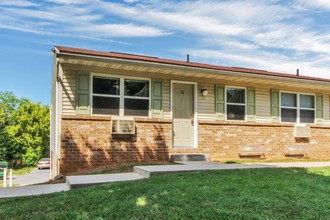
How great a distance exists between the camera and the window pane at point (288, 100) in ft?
36.3

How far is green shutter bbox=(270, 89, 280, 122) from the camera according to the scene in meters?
10.7

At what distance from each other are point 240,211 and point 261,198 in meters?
0.64

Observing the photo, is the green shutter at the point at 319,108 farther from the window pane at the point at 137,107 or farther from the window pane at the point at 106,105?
the window pane at the point at 106,105

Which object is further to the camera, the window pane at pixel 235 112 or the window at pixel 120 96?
the window pane at pixel 235 112

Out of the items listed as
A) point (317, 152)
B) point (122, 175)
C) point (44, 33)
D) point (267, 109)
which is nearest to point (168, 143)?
point (122, 175)

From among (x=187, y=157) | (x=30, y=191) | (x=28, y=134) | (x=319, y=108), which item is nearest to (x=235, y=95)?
(x=187, y=157)

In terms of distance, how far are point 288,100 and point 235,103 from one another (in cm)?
232

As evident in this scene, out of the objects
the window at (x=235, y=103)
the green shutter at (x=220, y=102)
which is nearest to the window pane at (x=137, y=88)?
the green shutter at (x=220, y=102)

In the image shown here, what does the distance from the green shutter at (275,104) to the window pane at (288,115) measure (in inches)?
11.9

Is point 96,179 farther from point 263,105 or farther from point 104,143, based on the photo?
point 263,105

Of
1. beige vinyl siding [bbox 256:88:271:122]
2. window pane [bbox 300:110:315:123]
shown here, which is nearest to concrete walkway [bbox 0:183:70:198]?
beige vinyl siding [bbox 256:88:271:122]

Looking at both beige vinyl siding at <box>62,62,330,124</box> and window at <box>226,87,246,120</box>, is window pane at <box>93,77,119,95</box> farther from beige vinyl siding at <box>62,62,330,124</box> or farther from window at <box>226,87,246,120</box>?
window at <box>226,87,246,120</box>

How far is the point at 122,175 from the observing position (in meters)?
6.45

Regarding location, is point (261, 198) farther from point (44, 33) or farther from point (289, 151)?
point (44, 33)
